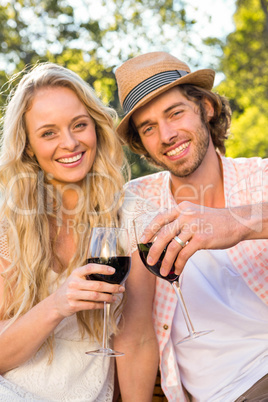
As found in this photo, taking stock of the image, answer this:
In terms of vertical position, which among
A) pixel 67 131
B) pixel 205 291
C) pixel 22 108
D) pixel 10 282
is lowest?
pixel 205 291

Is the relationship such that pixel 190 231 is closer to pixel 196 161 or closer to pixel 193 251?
pixel 193 251

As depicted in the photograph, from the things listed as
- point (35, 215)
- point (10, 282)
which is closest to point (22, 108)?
point (35, 215)

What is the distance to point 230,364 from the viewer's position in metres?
2.68

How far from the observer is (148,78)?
3.33 m

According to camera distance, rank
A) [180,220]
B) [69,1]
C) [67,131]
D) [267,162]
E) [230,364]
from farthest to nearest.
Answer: [69,1] < [267,162] < [67,131] < [230,364] < [180,220]

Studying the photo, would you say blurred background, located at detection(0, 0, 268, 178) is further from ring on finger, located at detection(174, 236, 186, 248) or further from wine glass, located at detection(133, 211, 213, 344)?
ring on finger, located at detection(174, 236, 186, 248)

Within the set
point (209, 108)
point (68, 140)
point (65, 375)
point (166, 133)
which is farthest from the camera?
point (209, 108)

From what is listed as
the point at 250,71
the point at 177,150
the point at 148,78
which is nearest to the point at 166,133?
the point at 177,150

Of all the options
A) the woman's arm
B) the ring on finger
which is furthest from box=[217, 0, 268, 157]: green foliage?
the ring on finger

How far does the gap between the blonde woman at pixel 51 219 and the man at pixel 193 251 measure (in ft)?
0.69

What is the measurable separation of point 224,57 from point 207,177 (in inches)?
781

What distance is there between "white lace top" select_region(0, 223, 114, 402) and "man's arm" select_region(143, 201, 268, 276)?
0.97 metres

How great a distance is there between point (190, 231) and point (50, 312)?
0.79 m

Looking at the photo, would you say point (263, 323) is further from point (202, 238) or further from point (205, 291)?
point (202, 238)
